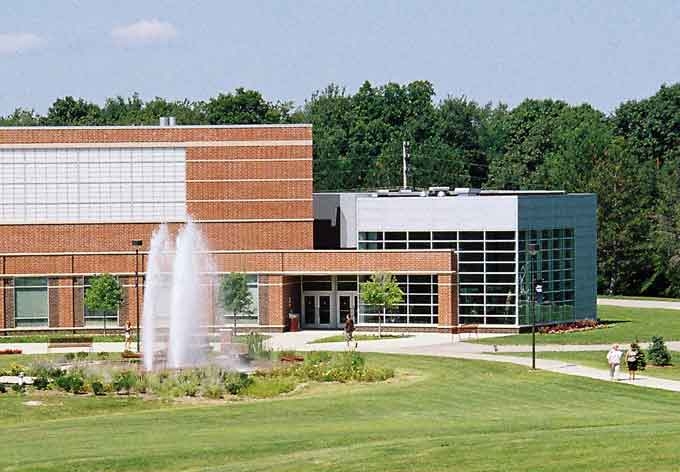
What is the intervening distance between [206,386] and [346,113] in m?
121

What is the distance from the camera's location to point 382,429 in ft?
118

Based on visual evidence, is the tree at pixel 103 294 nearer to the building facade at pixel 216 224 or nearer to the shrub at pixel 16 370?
the building facade at pixel 216 224

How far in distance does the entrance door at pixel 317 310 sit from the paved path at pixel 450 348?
2.40m

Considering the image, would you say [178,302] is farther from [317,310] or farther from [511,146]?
[511,146]

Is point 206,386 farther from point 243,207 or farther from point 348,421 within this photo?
point 243,207

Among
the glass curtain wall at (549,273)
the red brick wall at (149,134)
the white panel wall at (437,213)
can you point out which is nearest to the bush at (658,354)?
the glass curtain wall at (549,273)

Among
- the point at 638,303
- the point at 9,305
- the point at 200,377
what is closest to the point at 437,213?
the point at 9,305

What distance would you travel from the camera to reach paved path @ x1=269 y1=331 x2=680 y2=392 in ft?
162

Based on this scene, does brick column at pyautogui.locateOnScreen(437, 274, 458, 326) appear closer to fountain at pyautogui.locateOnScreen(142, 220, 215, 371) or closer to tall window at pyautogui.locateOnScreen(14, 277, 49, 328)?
fountain at pyautogui.locateOnScreen(142, 220, 215, 371)

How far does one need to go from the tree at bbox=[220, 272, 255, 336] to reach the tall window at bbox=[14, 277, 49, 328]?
349 inches

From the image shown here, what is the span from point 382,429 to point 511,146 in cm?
11730

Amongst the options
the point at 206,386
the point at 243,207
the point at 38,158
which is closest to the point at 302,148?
the point at 243,207

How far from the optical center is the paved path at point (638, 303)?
87.2m

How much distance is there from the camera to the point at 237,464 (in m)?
30.2
